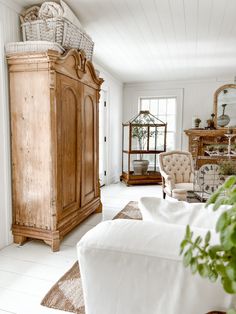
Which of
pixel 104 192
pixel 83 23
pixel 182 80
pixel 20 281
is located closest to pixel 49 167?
pixel 20 281

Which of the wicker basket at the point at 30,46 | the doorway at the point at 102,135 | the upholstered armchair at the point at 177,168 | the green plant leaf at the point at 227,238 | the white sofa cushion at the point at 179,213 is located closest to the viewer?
the green plant leaf at the point at 227,238

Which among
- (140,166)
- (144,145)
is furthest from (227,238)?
(144,145)

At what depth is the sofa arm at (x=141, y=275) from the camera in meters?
0.80

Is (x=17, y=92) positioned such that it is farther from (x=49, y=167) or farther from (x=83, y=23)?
(x=83, y=23)

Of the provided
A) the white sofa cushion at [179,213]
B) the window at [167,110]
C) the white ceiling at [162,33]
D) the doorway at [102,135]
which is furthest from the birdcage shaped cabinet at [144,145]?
the white sofa cushion at [179,213]

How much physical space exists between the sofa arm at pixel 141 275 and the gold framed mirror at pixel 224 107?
5.57m

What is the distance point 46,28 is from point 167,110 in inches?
179

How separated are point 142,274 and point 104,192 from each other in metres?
4.35

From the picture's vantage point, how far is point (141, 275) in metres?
0.86

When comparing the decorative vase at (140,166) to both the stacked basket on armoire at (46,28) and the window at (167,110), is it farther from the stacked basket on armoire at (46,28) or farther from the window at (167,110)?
the stacked basket on armoire at (46,28)

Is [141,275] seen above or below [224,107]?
below

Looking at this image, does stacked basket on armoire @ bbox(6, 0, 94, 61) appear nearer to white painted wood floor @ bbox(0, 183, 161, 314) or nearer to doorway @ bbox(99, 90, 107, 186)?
white painted wood floor @ bbox(0, 183, 161, 314)

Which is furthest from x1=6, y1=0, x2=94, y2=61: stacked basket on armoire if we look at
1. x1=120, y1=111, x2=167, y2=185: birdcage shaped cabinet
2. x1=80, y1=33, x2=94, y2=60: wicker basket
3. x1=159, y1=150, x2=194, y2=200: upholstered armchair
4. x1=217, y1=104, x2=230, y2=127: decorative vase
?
x1=217, y1=104, x2=230, y2=127: decorative vase

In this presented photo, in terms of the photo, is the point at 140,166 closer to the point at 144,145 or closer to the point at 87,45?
the point at 144,145
